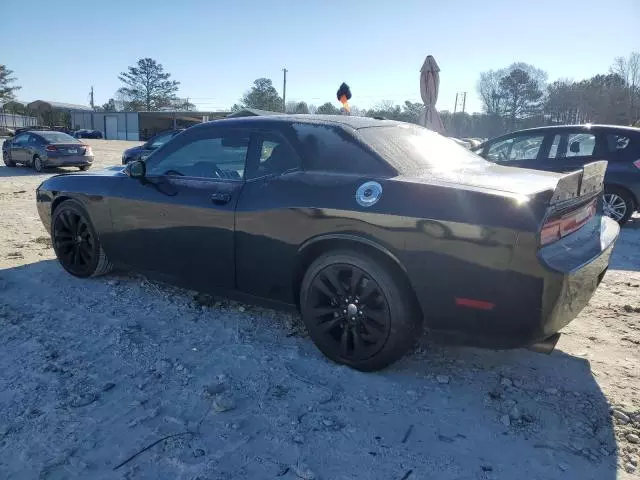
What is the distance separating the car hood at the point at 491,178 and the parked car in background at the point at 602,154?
4.27m

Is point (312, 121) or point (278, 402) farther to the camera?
point (312, 121)

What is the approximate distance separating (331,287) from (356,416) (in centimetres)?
79

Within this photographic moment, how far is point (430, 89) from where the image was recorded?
28.0ft

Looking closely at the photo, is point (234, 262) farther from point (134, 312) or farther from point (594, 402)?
point (594, 402)

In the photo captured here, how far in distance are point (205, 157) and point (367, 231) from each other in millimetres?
1582

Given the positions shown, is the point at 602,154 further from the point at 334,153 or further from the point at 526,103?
the point at 526,103

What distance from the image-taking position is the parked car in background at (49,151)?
15.6 metres

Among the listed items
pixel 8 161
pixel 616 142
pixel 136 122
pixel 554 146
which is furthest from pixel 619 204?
pixel 136 122

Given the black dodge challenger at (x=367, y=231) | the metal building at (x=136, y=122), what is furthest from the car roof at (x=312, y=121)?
the metal building at (x=136, y=122)

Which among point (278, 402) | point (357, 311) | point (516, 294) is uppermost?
point (516, 294)

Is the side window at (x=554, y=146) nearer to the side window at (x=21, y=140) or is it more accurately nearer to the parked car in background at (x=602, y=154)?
the parked car in background at (x=602, y=154)

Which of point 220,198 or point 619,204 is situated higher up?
point 220,198

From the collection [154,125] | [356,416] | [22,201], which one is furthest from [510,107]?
[356,416]

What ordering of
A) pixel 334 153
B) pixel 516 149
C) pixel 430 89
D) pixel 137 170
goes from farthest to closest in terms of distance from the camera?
pixel 430 89
pixel 516 149
pixel 137 170
pixel 334 153
